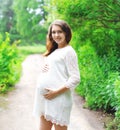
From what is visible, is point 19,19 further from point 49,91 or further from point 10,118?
point 49,91

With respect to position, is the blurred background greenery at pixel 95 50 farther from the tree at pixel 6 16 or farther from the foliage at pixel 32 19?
the tree at pixel 6 16

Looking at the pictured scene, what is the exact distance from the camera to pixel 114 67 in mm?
8008

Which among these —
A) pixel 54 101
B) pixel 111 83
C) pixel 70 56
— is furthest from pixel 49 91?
pixel 111 83

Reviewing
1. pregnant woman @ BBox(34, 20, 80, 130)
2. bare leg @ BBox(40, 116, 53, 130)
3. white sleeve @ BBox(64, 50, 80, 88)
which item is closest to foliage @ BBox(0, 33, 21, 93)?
bare leg @ BBox(40, 116, 53, 130)

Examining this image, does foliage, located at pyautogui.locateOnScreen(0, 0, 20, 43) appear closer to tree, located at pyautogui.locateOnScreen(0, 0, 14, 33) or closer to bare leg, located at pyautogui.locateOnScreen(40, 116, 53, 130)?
tree, located at pyautogui.locateOnScreen(0, 0, 14, 33)

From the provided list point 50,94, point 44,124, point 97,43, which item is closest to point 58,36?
point 50,94

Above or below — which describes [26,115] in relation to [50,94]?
below

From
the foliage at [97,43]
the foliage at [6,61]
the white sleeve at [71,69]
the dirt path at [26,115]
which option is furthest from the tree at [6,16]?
the white sleeve at [71,69]

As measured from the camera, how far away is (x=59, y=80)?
382 cm

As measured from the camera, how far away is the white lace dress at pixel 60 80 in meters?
3.77

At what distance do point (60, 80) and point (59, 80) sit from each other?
0.03ft

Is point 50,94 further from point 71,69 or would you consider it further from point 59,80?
point 71,69

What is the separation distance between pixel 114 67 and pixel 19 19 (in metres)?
38.1

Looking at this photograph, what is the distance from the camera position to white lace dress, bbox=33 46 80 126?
377 centimetres
